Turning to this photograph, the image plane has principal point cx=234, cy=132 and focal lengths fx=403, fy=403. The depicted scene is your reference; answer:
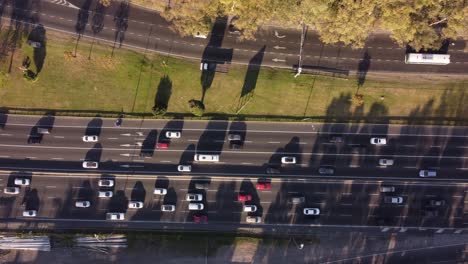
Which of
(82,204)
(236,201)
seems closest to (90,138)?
(82,204)

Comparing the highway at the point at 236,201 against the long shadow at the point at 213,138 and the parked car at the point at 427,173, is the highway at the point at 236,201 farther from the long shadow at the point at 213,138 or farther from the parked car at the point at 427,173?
the long shadow at the point at 213,138

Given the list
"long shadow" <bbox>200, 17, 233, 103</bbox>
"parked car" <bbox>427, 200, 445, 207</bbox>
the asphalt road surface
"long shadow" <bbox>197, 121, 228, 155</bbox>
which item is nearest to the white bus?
the asphalt road surface

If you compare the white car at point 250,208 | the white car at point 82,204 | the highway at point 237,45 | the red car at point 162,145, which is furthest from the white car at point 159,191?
the highway at point 237,45

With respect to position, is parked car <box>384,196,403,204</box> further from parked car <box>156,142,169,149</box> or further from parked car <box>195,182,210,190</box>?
parked car <box>156,142,169,149</box>

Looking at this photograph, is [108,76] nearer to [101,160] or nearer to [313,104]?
[101,160]

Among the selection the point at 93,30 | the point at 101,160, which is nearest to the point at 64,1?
the point at 93,30

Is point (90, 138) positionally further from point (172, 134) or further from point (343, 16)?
point (343, 16)
